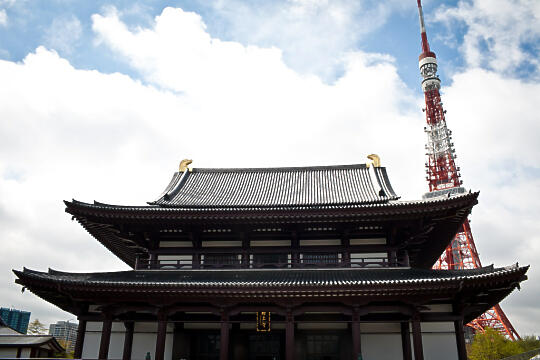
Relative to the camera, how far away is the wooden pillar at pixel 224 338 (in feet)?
52.0

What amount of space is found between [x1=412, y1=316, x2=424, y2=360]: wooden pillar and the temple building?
38 millimetres

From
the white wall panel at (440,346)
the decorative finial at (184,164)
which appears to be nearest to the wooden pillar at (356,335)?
the white wall panel at (440,346)

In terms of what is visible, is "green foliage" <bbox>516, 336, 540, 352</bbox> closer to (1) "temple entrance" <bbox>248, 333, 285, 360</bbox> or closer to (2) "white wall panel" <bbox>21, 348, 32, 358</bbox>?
(1) "temple entrance" <bbox>248, 333, 285, 360</bbox>

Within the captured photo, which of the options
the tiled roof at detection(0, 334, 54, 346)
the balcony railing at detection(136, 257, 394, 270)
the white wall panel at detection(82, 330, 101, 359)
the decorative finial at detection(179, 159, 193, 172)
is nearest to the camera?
the white wall panel at detection(82, 330, 101, 359)

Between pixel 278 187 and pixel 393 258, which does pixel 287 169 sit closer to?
pixel 278 187

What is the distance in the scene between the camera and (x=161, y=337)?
1642 cm

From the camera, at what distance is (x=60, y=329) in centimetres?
14438

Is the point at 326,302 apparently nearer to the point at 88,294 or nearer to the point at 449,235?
the point at 449,235

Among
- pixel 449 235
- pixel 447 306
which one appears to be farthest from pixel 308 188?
pixel 447 306

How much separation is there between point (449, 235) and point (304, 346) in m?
8.82

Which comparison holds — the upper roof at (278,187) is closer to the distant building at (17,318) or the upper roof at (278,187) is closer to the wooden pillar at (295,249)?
the wooden pillar at (295,249)

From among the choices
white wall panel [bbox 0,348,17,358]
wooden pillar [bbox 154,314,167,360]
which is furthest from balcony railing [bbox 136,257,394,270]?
white wall panel [bbox 0,348,17,358]

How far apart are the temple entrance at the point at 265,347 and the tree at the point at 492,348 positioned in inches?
1426

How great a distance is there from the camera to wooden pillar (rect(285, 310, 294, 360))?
614 inches
